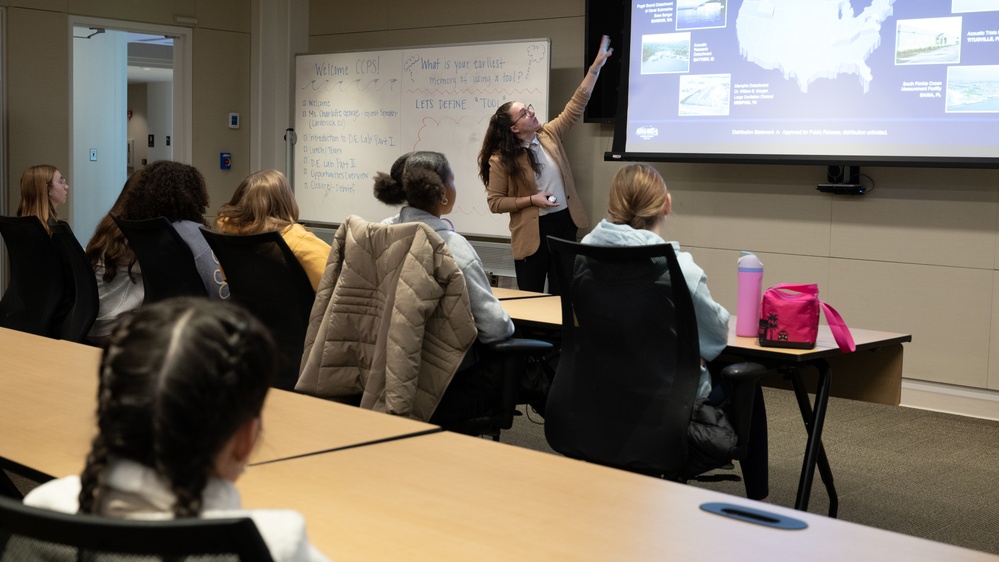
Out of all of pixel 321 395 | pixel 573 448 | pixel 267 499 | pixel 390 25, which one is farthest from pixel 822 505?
pixel 390 25

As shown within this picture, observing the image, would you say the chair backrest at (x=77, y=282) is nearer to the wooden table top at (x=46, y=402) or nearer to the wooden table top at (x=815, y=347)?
the wooden table top at (x=46, y=402)

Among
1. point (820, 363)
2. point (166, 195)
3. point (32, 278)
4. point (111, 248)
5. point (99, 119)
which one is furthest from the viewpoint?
point (99, 119)

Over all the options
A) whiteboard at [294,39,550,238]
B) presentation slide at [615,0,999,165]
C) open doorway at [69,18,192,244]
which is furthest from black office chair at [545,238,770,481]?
open doorway at [69,18,192,244]

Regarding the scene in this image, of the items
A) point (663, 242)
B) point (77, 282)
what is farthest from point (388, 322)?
point (77, 282)

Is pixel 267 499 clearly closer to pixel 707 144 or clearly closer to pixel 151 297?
pixel 151 297

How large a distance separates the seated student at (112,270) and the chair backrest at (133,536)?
3.50 metres

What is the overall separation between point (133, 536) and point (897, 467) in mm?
4146

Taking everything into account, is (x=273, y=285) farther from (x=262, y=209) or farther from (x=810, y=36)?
(x=810, y=36)

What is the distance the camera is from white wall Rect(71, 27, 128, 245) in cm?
962

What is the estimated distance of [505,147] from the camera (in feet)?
19.2

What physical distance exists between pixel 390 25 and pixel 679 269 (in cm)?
580

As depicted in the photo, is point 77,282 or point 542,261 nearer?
point 77,282

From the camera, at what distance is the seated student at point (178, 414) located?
0.85 metres

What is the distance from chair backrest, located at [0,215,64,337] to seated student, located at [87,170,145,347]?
0.68 feet
